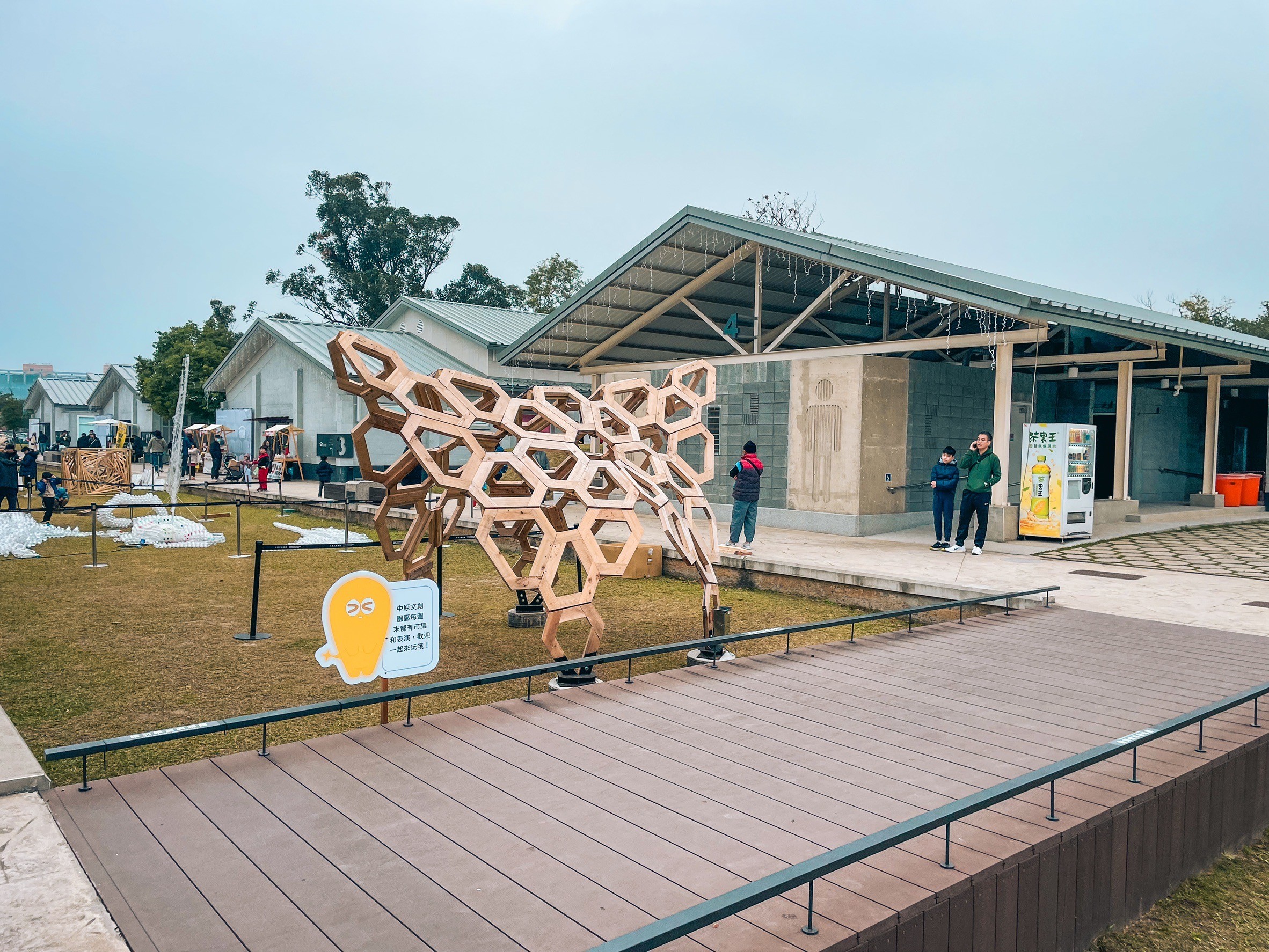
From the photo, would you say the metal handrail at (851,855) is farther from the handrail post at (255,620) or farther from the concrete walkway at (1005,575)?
the handrail post at (255,620)

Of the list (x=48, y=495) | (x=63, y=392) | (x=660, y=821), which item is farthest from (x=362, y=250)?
(x=660, y=821)

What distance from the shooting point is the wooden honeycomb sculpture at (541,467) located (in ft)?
22.1

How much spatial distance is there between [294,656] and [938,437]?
1340 centimetres

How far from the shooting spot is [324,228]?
58.1 metres

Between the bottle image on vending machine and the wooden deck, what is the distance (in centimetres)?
864

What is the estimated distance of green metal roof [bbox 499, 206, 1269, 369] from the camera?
1354 centimetres

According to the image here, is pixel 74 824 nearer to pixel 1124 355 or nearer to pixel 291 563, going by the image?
pixel 291 563

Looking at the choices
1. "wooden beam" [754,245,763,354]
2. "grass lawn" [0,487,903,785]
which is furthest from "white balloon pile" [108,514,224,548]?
"wooden beam" [754,245,763,354]

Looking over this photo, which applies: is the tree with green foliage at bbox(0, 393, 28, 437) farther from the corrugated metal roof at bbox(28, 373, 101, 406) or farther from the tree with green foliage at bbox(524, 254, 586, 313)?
the tree with green foliage at bbox(524, 254, 586, 313)

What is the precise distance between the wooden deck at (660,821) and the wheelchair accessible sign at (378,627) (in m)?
0.43

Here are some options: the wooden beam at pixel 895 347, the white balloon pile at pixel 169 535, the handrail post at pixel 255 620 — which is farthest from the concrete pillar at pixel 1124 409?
the white balloon pile at pixel 169 535

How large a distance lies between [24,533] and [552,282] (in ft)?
124

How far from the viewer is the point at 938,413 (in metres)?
17.8

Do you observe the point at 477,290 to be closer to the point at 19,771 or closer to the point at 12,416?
the point at 19,771
